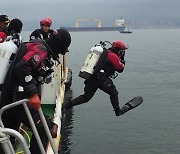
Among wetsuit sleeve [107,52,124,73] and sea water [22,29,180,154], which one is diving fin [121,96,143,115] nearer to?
wetsuit sleeve [107,52,124,73]

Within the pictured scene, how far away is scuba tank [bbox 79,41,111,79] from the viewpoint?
21.9 feet

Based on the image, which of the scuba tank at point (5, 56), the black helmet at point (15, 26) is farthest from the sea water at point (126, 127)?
the scuba tank at point (5, 56)

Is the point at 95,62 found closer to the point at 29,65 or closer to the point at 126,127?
the point at 29,65

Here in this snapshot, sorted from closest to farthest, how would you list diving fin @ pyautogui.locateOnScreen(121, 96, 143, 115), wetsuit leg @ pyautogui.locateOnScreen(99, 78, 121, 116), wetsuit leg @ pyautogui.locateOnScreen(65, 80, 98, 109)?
1. wetsuit leg @ pyautogui.locateOnScreen(99, 78, 121, 116)
2. wetsuit leg @ pyautogui.locateOnScreen(65, 80, 98, 109)
3. diving fin @ pyautogui.locateOnScreen(121, 96, 143, 115)

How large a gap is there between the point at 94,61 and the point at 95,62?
0.10ft

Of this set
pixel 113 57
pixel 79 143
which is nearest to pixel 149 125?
pixel 79 143

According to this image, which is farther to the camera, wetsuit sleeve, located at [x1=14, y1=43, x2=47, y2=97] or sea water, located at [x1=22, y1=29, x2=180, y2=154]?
sea water, located at [x1=22, y1=29, x2=180, y2=154]

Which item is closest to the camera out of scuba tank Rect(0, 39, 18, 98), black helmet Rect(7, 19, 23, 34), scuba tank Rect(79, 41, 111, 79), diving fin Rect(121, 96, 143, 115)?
scuba tank Rect(0, 39, 18, 98)

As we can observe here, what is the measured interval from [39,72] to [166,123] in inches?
305

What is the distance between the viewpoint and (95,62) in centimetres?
673

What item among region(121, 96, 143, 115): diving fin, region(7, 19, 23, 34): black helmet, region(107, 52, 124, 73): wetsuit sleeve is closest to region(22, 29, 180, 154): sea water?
region(121, 96, 143, 115): diving fin

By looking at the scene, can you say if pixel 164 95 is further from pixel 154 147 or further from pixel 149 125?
pixel 154 147

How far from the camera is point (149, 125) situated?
10.8 m

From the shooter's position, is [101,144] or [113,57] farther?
[101,144]
